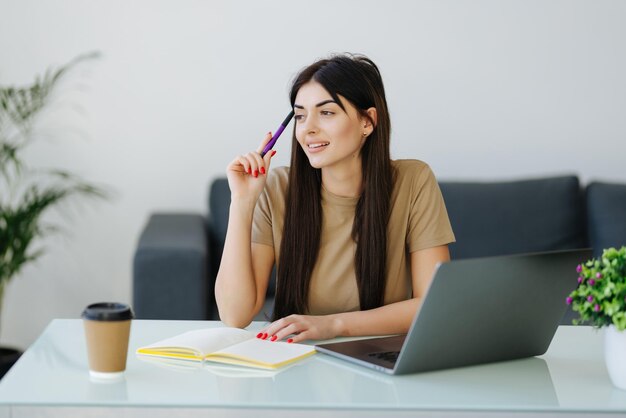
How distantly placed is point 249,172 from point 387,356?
62 centimetres

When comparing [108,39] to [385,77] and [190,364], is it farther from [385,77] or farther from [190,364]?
[190,364]

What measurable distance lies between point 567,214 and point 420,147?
0.62 m

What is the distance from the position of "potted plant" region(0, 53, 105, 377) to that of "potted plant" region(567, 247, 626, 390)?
2.23m

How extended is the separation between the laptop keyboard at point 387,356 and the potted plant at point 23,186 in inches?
78.1

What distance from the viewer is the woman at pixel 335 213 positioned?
1829 millimetres

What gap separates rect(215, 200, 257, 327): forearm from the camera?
176cm

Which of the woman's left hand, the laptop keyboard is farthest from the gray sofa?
the laptop keyboard

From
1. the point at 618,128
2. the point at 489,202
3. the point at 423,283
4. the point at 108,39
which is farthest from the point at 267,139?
the point at 618,128

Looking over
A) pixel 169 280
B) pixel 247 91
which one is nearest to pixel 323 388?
pixel 169 280

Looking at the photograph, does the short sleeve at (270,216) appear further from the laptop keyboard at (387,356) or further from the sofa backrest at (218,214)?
the sofa backrest at (218,214)

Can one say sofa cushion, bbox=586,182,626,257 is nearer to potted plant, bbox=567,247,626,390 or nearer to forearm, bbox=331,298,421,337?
forearm, bbox=331,298,421,337

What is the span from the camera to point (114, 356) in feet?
4.02

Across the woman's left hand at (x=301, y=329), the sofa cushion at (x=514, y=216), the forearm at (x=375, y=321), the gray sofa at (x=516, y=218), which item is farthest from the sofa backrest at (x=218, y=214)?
the woman's left hand at (x=301, y=329)

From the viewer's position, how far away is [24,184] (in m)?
3.30
